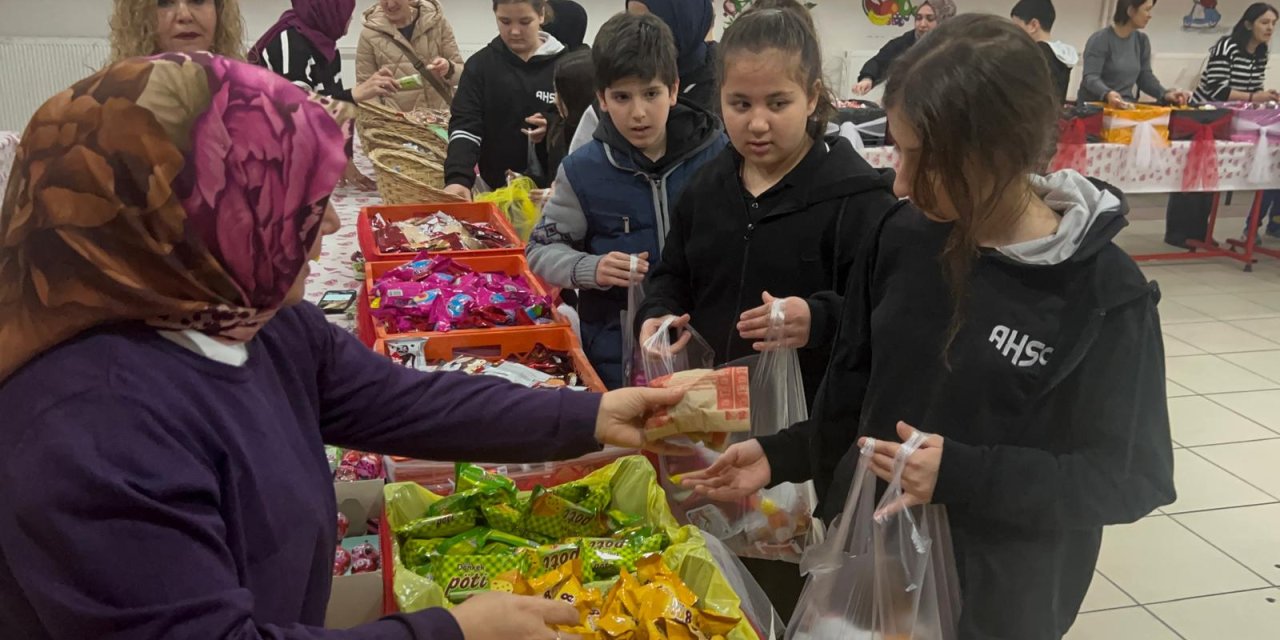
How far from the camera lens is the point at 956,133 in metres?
1.35

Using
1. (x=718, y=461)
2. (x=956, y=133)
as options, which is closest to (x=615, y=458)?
(x=718, y=461)

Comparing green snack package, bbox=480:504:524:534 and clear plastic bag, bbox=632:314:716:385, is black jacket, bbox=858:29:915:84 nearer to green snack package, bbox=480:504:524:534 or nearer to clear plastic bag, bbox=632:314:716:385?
clear plastic bag, bbox=632:314:716:385

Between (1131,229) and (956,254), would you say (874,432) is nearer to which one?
(956,254)

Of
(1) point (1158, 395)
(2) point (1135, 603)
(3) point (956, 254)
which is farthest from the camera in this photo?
(2) point (1135, 603)

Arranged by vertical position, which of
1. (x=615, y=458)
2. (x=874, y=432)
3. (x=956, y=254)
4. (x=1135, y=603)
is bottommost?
(x=1135, y=603)

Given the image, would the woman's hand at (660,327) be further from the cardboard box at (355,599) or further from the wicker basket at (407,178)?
the wicker basket at (407,178)

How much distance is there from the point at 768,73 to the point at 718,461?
0.75 meters

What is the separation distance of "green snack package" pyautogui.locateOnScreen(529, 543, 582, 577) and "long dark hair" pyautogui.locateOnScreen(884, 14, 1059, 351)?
30.3 inches

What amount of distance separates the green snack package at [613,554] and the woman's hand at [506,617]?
20.8 inches

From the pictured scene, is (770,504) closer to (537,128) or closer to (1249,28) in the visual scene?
(537,128)

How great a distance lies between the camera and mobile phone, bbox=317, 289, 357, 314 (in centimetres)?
338

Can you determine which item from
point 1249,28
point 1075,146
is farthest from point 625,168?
point 1249,28

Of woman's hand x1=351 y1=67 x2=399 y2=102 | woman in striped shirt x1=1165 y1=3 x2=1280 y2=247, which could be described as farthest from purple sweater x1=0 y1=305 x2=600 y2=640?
woman in striped shirt x1=1165 y1=3 x2=1280 y2=247

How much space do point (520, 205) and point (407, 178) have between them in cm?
64
